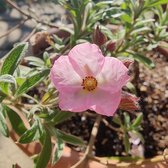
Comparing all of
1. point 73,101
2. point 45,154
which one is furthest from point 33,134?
point 73,101

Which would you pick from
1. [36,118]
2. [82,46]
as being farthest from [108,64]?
[36,118]

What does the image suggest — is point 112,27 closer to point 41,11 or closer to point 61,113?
point 61,113

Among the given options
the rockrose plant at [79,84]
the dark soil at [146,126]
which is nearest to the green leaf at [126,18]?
the rockrose plant at [79,84]

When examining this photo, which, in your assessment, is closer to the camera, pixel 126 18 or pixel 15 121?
pixel 15 121

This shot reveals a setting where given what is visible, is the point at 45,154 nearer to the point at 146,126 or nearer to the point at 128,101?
the point at 128,101

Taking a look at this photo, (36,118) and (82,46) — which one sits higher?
(82,46)

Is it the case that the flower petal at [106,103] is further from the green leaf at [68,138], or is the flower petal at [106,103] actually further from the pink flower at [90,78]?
the green leaf at [68,138]

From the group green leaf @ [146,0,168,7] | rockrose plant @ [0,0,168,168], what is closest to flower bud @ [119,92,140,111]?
rockrose plant @ [0,0,168,168]
